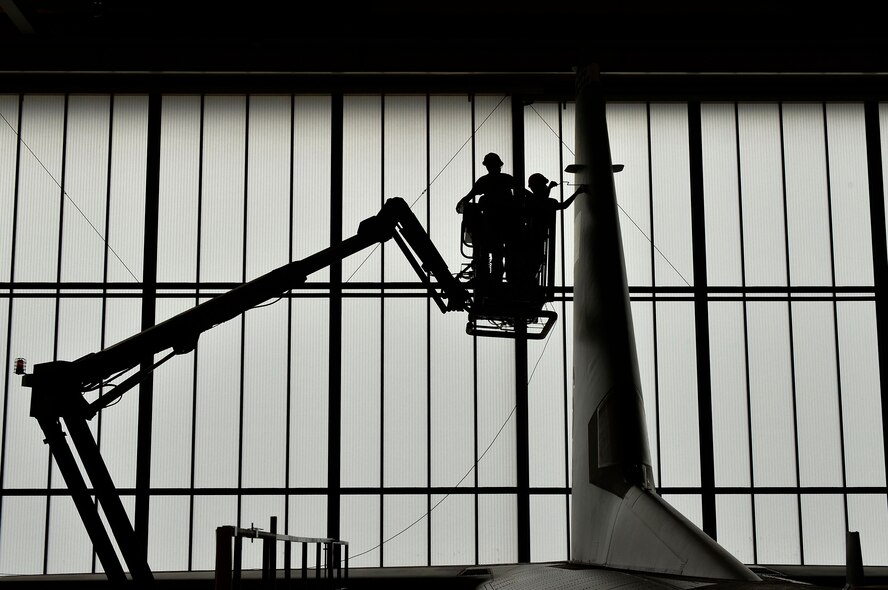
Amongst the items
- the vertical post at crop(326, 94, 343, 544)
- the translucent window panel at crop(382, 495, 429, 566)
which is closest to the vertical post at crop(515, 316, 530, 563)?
the translucent window panel at crop(382, 495, 429, 566)

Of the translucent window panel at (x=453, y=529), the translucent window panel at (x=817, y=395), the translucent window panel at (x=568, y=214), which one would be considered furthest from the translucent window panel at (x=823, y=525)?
the translucent window panel at (x=453, y=529)

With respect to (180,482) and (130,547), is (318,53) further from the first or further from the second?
(130,547)

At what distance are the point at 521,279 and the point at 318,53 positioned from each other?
10.8 m

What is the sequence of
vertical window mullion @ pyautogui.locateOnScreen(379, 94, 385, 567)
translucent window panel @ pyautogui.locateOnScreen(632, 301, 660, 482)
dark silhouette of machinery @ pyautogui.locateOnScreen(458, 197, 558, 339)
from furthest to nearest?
translucent window panel @ pyautogui.locateOnScreen(632, 301, 660, 482)
vertical window mullion @ pyautogui.locateOnScreen(379, 94, 385, 567)
dark silhouette of machinery @ pyautogui.locateOnScreen(458, 197, 558, 339)

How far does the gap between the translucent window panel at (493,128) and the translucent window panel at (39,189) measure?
34.1 feet

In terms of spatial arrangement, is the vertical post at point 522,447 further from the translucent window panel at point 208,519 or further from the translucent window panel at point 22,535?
the translucent window panel at point 22,535

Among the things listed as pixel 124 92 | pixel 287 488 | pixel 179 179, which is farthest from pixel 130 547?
pixel 124 92

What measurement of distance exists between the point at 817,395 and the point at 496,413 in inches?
305

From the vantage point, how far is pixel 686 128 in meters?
21.2

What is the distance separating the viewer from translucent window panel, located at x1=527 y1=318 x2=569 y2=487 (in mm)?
19625

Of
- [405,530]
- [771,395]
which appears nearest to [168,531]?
[405,530]

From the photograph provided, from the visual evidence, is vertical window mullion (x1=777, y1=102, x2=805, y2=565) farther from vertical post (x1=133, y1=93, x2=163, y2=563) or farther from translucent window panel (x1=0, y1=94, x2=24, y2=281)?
translucent window panel (x1=0, y1=94, x2=24, y2=281)

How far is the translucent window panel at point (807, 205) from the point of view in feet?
66.4

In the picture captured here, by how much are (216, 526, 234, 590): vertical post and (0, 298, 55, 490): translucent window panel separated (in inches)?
583
